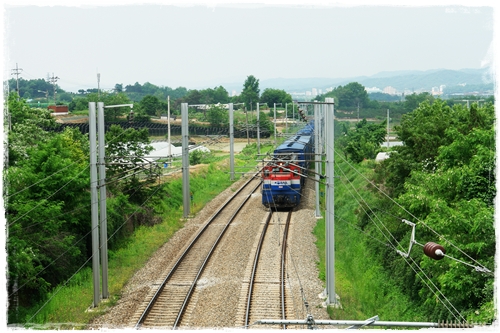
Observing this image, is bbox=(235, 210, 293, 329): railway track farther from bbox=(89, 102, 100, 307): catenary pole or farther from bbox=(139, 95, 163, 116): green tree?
bbox=(139, 95, 163, 116): green tree

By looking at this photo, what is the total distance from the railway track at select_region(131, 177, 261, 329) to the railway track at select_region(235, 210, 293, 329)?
1537 millimetres

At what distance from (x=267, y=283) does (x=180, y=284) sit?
2.44 metres

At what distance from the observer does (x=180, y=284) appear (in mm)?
17203

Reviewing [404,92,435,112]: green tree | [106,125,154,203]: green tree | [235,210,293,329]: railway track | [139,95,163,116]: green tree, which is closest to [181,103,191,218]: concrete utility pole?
[106,125,154,203]: green tree

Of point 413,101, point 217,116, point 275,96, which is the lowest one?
point 217,116

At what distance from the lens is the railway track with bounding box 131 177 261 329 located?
14.5 meters

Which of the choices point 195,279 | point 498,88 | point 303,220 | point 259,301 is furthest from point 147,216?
point 498,88

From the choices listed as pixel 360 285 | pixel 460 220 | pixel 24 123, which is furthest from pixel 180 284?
pixel 24 123

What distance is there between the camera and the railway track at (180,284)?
14477 mm

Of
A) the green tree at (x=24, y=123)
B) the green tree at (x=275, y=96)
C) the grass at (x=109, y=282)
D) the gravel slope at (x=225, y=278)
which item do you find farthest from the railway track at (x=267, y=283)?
the green tree at (x=275, y=96)

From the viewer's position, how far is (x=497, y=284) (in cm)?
988

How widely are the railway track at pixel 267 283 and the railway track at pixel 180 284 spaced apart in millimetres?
1537

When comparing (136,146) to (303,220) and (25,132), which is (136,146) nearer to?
(25,132)

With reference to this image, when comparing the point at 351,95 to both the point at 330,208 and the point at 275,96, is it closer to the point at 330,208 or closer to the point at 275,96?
the point at 275,96
